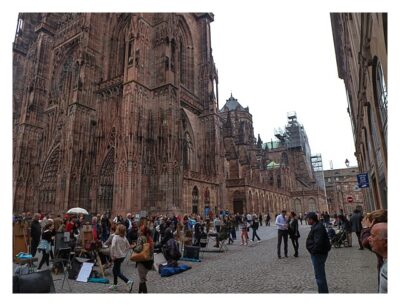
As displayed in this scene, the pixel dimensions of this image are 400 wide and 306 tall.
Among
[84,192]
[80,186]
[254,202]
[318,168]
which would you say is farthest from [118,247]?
[318,168]

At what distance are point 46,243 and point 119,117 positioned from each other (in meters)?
17.0

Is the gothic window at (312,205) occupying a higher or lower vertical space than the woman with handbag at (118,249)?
lower

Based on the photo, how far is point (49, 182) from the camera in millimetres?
26531

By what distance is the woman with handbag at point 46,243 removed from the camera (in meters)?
8.29

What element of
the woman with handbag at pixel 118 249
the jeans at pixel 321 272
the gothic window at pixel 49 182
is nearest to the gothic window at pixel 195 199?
the gothic window at pixel 49 182

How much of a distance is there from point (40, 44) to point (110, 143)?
1603cm

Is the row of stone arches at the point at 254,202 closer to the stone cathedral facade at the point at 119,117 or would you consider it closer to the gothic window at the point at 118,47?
the stone cathedral facade at the point at 119,117

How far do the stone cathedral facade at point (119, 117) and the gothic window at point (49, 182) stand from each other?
0.10 m

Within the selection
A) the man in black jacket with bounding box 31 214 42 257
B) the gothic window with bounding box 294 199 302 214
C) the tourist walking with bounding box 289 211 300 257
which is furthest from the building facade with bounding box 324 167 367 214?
the man in black jacket with bounding box 31 214 42 257

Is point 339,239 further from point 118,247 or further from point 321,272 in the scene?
point 118,247

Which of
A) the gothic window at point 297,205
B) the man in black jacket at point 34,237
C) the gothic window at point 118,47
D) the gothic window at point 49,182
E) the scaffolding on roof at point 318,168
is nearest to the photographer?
the man in black jacket at point 34,237

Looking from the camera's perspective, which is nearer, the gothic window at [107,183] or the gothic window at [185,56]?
the gothic window at [107,183]

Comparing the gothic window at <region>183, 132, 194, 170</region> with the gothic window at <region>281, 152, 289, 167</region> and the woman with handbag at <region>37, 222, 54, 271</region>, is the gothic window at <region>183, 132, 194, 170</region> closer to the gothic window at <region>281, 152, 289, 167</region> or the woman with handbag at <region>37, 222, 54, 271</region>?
the woman with handbag at <region>37, 222, 54, 271</region>

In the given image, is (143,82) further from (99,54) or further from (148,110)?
(99,54)
